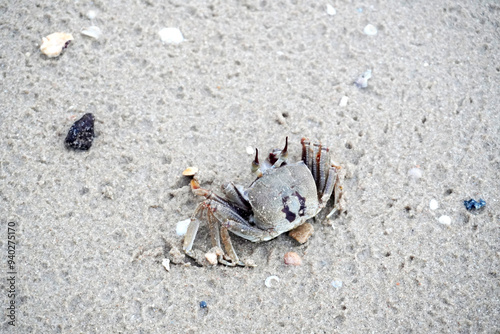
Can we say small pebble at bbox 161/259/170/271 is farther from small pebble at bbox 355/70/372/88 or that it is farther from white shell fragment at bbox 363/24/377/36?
white shell fragment at bbox 363/24/377/36

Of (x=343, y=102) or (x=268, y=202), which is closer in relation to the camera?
(x=268, y=202)

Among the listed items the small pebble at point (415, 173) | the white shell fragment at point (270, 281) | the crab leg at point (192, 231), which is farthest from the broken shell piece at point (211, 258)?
the small pebble at point (415, 173)

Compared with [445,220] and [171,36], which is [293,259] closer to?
[445,220]

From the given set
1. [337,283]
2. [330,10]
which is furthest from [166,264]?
[330,10]

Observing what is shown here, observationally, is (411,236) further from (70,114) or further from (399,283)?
(70,114)

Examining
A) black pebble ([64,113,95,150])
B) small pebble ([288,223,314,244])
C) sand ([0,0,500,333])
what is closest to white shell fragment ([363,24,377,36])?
sand ([0,0,500,333])
